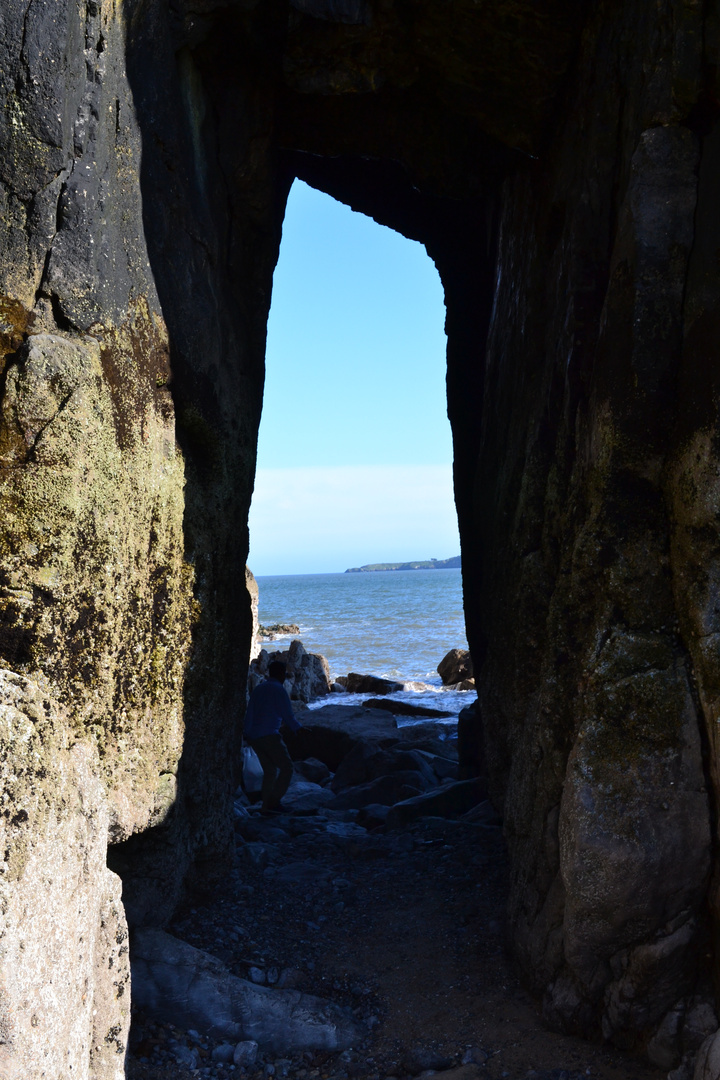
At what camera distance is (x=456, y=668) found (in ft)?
71.4

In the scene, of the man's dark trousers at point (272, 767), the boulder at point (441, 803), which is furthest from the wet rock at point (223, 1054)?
the man's dark trousers at point (272, 767)

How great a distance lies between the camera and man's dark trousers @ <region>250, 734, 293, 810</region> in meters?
8.29

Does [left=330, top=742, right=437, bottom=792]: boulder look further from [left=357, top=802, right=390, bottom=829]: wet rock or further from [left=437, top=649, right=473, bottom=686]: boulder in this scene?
[left=437, top=649, right=473, bottom=686]: boulder

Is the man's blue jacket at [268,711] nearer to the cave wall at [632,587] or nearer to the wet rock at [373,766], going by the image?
the wet rock at [373,766]

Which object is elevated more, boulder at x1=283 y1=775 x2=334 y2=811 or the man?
the man

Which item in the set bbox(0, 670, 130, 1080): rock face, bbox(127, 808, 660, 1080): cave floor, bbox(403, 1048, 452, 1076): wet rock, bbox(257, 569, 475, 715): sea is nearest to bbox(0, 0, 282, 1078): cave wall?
bbox(0, 670, 130, 1080): rock face

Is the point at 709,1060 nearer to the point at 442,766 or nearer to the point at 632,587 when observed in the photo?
the point at 632,587

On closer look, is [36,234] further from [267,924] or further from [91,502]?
[267,924]

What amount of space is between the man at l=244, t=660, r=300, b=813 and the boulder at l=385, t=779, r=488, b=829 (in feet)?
4.05

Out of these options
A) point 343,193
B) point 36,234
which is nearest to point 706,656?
point 36,234

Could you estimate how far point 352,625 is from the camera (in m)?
45.2

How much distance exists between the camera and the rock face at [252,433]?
388cm

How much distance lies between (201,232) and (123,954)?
4.60m

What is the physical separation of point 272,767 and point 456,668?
45.8 ft
